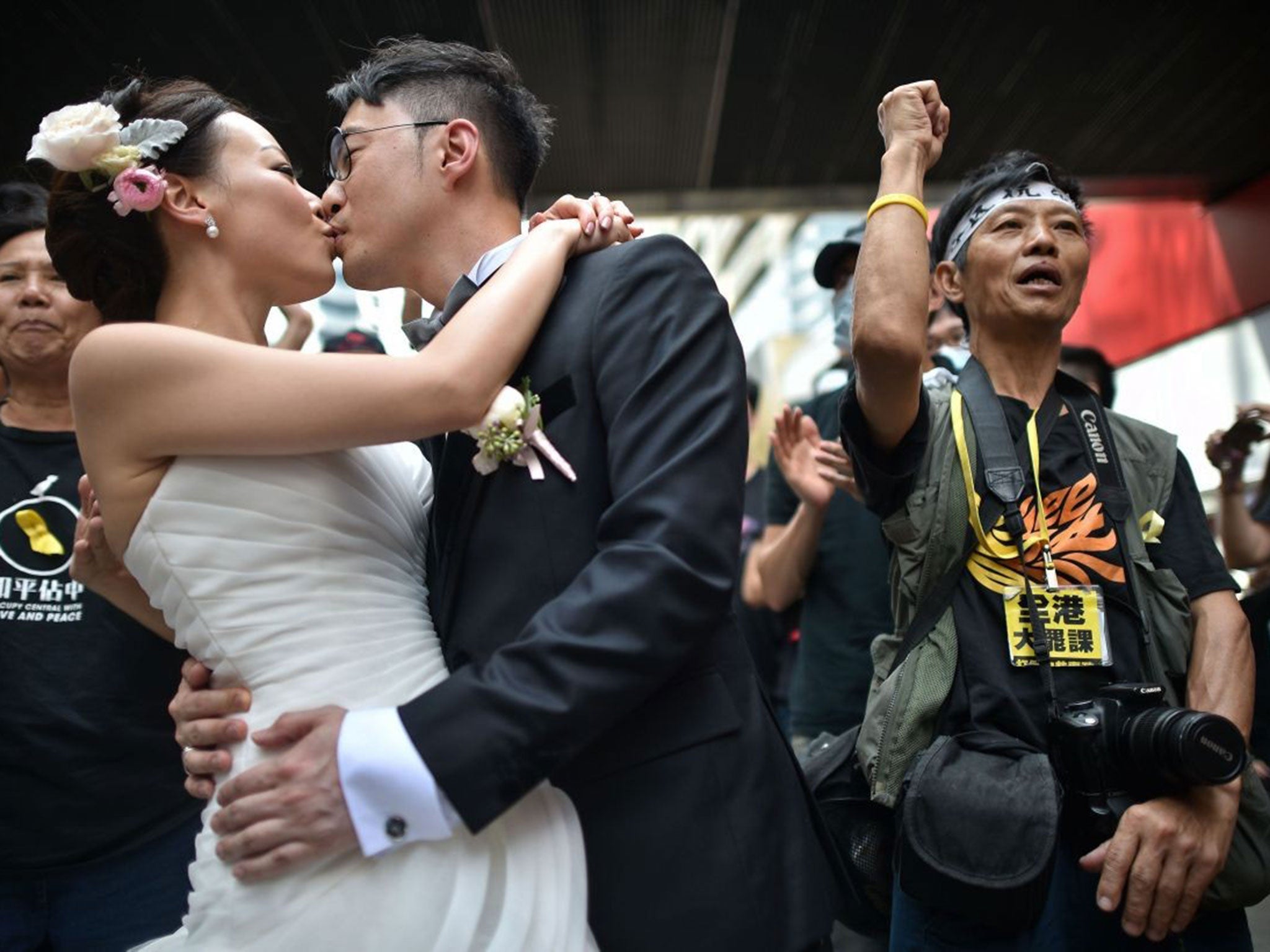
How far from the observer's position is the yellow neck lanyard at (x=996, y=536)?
2018 mm

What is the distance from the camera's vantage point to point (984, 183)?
8.06 ft

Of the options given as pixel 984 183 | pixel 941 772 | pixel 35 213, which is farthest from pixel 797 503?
pixel 35 213

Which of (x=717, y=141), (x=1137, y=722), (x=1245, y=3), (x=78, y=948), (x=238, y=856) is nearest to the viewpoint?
(x=238, y=856)

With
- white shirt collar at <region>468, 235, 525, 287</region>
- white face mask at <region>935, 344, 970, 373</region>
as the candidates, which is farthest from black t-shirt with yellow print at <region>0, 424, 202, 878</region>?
white face mask at <region>935, 344, 970, 373</region>

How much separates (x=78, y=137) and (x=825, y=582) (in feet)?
7.14

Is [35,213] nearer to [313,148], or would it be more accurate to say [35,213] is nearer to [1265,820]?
[313,148]

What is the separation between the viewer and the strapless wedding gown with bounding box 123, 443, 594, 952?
4.84 ft

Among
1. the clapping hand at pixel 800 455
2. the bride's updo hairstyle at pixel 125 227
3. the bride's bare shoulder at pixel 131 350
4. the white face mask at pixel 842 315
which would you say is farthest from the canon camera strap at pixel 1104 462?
the bride's updo hairstyle at pixel 125 227

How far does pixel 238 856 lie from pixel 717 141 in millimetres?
3240

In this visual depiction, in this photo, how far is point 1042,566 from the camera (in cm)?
203

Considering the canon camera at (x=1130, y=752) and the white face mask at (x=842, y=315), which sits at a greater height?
the white face mask at (x=842, y=315)

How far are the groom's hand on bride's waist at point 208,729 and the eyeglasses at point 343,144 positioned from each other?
37.8 inches

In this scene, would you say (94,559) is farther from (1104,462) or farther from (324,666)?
(1104,462)

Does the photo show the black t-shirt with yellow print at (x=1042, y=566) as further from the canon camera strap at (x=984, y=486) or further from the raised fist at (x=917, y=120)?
the raised fist at (x=917, y=120)
